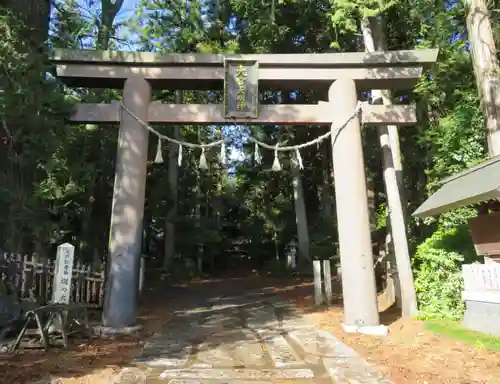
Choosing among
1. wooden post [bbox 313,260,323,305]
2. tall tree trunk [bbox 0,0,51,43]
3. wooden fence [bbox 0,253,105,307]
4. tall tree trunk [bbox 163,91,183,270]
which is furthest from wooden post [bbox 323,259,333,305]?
tall tree trunk [bbox 163,91,183,270]

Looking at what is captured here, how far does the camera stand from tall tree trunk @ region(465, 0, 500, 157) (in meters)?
7.87

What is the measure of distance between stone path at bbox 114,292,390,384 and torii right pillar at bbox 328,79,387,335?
79 centimetres

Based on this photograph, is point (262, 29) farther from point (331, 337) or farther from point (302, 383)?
point (302, 383)

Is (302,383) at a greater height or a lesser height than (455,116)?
lesser

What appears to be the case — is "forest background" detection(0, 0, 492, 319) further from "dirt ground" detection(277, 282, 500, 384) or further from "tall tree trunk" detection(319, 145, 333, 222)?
"dirt ground" detection(277, 282, 500, 384)

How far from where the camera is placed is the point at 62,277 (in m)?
7.22

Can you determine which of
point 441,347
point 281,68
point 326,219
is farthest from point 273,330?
point 326,219

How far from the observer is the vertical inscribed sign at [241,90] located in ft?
26.4

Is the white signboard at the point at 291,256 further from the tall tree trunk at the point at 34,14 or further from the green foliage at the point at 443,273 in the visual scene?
the tall tree trunk at the point at 34,14

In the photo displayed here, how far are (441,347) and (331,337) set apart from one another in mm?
1694

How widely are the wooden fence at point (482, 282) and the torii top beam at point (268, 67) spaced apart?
12.3ft

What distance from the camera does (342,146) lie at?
7.96m

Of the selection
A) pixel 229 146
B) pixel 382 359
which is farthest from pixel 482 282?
pixel 229 146

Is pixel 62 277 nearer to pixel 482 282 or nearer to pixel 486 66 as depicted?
pixel 482 282
